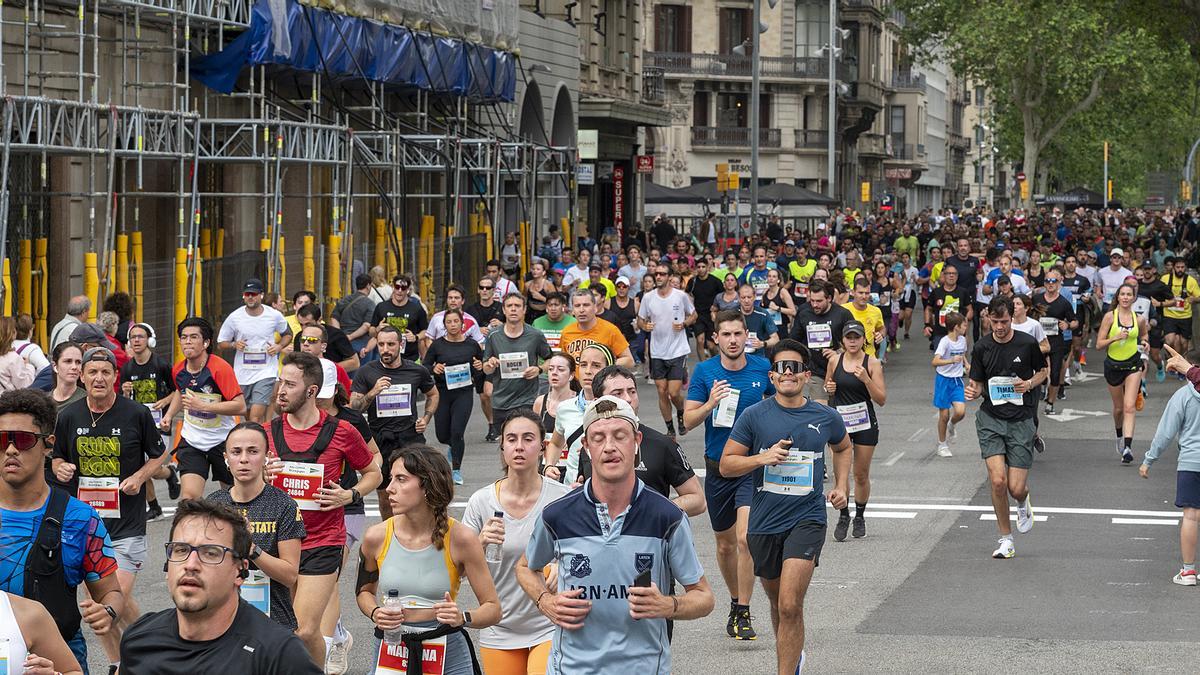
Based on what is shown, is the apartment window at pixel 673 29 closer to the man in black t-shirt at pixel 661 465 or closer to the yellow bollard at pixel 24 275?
the yellow bollard at pixel 24 275

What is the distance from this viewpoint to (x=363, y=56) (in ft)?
96.6

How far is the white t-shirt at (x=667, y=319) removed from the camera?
20000 millimetres

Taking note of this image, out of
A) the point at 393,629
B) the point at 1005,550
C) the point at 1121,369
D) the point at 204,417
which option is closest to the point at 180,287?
the point at 1121,369

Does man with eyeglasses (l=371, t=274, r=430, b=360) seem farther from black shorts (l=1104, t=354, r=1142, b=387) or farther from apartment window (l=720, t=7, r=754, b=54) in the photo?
apartment window (l=720, t=7, r=754, b=54)

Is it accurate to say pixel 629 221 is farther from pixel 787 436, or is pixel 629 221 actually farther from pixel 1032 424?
pixel 787 436

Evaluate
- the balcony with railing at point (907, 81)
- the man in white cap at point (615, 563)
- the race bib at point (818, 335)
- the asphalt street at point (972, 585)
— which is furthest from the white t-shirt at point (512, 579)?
the balcony with railing at point (907, 81)

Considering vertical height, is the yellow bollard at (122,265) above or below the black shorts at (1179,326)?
above

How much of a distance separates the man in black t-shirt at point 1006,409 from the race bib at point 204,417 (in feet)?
16.5

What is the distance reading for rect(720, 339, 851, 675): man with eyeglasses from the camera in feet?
30.1

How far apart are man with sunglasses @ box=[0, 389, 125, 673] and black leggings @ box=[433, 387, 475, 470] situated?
926cm

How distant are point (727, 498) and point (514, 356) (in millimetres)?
4910

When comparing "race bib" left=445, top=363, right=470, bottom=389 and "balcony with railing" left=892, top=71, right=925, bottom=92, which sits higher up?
"balcony with railing" left=892, top=71, right=925, bottom=92

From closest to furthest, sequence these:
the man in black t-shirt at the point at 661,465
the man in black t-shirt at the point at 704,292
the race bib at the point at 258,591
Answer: the race bib at the point at 258,591 < the man in black t-shirt at the point at 661,465 < the man in black t-shirt at the point at 704,292

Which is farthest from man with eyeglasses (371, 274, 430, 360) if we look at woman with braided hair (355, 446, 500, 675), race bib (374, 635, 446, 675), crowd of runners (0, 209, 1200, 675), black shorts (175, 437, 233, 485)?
race bib (374, 635, 446, 675)
